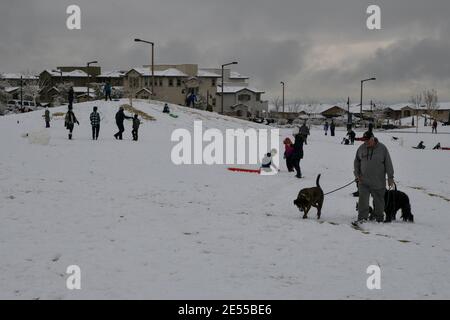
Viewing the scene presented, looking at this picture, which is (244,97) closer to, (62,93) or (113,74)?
(113,74)

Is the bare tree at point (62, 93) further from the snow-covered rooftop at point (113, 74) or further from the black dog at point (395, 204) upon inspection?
the black dog at point (395, 204)

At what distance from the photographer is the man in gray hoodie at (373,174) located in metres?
9.95

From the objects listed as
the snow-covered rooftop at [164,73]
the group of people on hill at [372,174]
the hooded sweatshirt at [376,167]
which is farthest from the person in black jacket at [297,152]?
the snow-covered rooftop at [164,73]

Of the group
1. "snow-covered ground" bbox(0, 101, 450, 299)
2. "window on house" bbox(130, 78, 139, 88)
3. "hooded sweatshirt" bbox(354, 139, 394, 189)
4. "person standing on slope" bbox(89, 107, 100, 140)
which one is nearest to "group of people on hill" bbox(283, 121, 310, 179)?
"snow-covered ground" bbox(0, 101, 450, 299)

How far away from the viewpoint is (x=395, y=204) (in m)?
10.3

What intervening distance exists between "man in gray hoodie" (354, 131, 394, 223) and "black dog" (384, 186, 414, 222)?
0.21 meters

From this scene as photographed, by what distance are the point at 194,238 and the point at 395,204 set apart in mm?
4734

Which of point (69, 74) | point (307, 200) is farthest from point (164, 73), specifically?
point (307, 200)

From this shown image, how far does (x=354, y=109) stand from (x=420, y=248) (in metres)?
122

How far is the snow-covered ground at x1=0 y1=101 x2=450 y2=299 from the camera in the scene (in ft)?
19.6
